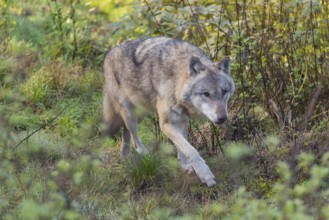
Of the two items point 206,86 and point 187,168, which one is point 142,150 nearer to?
point 187,168

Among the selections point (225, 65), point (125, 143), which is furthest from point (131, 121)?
point (225, 65)

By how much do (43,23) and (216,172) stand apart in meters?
4.52

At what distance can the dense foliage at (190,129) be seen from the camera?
548cm

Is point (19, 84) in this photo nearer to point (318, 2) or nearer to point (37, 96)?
point (37, 96)

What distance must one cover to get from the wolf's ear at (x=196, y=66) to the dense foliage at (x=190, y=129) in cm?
36

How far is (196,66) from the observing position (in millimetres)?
6348

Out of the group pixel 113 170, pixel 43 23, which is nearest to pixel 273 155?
pixel 113 170

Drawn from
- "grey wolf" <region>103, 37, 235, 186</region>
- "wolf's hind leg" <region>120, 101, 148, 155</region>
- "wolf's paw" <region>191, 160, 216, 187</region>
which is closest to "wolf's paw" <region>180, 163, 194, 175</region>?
"grey wolf" <region>103, 37, 235, 186</region>

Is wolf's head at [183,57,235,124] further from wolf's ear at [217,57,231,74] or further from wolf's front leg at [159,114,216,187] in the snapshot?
wolf's front leg at [159,114,216,187]

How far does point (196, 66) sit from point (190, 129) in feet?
3.13

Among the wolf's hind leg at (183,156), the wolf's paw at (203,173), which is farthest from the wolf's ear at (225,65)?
the wolf's paw at (203,173)

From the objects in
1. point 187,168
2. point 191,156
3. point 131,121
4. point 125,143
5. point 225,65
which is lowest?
point 125,143

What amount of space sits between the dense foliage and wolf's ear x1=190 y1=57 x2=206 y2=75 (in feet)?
1.17

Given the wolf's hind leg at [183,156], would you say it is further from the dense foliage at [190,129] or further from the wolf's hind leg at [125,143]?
the wolf's hind leg at [125,143]
